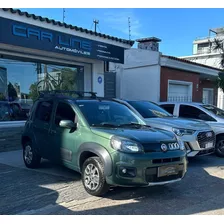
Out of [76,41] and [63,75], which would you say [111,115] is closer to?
[76,41]

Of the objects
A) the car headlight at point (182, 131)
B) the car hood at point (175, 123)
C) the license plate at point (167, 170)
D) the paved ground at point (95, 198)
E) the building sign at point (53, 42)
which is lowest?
the paved ground at point (95, 198)

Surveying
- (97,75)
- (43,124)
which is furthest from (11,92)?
(43,124)

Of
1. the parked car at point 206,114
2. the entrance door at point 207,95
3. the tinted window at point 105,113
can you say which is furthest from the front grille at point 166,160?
the entrance door at point 207,95

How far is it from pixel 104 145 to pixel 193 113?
5371 mm

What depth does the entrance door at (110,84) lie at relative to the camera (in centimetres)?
Answer: 1491

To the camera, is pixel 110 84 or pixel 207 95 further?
pixel 207 95

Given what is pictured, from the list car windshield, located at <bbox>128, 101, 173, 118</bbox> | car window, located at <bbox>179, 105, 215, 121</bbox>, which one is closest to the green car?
car windshield, located at <bbox>128, 101, 173, 118</bbox>

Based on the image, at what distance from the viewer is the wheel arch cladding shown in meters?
4.20

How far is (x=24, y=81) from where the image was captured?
9828 millimetres

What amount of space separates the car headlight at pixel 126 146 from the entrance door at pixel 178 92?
11.1m

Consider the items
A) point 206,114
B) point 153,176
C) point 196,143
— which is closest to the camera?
point 153,176

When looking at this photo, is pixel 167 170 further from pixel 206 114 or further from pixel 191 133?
pixel 206 114

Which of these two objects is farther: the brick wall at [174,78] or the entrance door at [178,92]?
the entrance door at [178,92]

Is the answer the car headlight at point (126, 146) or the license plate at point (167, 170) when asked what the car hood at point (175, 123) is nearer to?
the license plate at point (167, 170)
